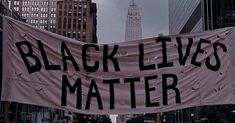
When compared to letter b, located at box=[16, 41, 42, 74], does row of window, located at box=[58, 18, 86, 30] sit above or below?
above

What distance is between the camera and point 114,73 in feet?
19.2

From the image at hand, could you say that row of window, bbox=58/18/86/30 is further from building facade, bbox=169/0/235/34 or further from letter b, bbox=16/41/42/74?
letter b, bbox=16/41/42/74

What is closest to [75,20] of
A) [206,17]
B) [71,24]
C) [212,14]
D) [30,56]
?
[71,24]

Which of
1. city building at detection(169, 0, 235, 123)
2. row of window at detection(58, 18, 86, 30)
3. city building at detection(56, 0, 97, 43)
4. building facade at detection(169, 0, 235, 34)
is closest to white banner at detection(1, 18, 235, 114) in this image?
city building at detection(169, 0, 235, 123)

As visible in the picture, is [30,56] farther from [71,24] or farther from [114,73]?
[71,24]

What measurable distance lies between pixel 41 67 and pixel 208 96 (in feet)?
6.92

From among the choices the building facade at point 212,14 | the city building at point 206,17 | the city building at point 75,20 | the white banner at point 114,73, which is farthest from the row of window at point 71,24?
the white banner at point 114,73

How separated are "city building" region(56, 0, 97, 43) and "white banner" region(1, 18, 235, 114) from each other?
150 meters

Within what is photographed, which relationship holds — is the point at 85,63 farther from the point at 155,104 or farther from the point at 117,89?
the point at 155,104

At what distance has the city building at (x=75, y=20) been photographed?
158 meters

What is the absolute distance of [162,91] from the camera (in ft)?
19.0

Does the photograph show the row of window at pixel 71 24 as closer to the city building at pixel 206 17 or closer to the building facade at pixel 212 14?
the city building at pixel 206 17

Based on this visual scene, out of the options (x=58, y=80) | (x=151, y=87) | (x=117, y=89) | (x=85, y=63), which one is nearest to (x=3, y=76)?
(x=58, y=80)

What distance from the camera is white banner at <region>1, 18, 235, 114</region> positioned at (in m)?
5.72
